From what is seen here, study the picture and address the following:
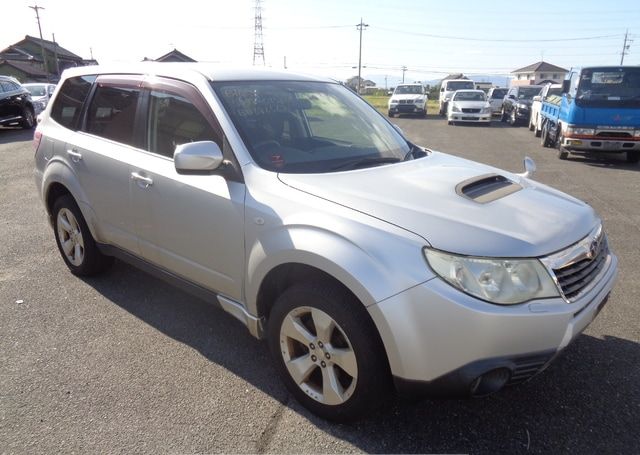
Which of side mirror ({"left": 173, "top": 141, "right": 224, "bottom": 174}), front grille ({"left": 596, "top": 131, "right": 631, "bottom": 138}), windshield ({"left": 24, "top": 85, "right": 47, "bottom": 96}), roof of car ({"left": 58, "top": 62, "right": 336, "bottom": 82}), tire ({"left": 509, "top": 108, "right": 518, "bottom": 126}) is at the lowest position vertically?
tire ({"left": 509, "top": 108, "right": 518, "bottom": 126})

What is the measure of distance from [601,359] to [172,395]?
2700mm

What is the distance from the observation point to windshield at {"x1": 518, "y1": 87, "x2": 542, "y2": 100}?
75.5 ft

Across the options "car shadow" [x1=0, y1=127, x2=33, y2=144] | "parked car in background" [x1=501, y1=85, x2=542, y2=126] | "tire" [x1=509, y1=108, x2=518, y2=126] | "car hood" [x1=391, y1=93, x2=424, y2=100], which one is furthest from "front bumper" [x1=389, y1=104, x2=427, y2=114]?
"car shadow" [x1=0, y1=127, x2=33, y2=144]

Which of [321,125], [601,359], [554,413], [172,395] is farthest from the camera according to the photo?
[321,125]

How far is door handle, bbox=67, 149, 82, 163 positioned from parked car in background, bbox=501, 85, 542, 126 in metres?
21.5

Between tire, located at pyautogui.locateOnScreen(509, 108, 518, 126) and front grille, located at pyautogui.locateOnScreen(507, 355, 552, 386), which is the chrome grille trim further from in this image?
tire, located at pyautogui.locateOnScreen(509, 108, 518, 126)

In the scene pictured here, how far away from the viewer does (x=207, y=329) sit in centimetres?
362

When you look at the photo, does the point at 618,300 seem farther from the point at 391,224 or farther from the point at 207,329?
the point at 207,329

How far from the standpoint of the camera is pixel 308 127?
11.5 ft

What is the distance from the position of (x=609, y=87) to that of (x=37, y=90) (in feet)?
70.4

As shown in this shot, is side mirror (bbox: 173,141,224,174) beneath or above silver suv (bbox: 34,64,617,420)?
above

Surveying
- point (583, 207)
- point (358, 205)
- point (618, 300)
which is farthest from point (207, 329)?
point (618, 300)

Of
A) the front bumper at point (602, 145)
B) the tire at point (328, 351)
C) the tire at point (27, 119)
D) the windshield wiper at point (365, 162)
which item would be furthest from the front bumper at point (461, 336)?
the tire at point (27, 119)

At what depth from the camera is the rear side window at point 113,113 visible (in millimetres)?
3588
